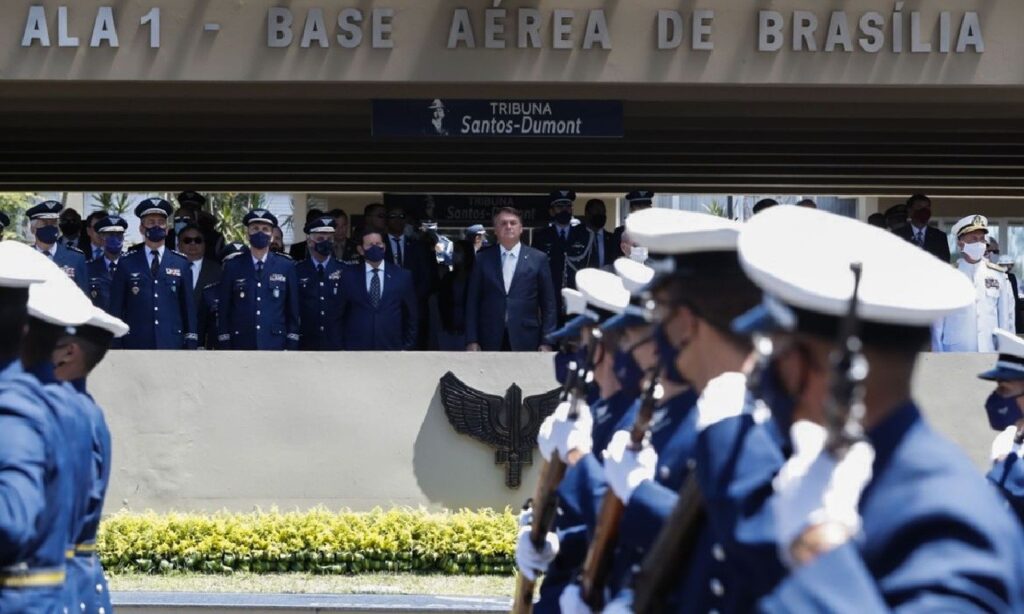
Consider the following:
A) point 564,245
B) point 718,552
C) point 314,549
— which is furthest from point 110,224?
point 718,552

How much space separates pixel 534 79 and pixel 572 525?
8.91m

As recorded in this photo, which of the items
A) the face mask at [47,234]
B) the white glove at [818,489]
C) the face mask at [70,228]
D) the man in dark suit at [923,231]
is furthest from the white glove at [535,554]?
the face mask at [70,228]

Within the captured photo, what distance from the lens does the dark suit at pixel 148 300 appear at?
41.2ft

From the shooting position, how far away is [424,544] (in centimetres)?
1062


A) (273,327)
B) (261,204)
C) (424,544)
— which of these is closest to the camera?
(424,544)

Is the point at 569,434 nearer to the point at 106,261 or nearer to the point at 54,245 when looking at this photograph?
the point at 54,245

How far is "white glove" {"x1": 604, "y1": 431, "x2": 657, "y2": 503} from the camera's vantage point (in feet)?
13.2

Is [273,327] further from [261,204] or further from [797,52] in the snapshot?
[261,204]

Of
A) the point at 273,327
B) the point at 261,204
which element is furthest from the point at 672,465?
the point at 261,204

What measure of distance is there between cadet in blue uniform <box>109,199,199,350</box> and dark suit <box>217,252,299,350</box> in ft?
1.11

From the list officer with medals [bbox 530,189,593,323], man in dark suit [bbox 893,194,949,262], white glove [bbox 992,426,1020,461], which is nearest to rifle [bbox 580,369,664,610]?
white glove [bbox 992,426,1020,461]

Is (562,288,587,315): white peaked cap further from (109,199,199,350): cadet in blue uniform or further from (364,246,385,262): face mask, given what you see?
(109,199,199,350): cadet in blue uniform

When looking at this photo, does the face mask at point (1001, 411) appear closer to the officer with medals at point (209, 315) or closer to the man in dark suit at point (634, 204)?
the man in dark suit at point (634, 204)

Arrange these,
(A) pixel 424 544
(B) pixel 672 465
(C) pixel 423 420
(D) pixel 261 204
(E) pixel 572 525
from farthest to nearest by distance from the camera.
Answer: (D) pixel 261 204 → (C) pixel 423 420 → (A) pixel 424 544 → (E) pixel 572 525 → (B) pixel 672 465
